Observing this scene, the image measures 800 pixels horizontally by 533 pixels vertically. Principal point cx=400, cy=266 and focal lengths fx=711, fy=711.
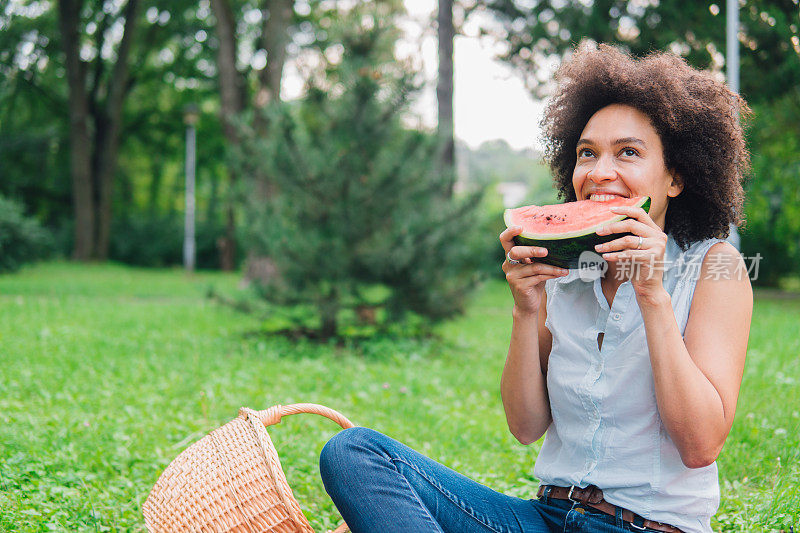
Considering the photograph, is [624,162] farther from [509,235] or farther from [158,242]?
[158,242]

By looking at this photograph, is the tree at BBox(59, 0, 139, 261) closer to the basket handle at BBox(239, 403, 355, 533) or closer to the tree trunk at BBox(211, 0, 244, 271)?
the tree trunk at BBox(211, 0, 244, 271)

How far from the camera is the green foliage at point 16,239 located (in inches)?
487

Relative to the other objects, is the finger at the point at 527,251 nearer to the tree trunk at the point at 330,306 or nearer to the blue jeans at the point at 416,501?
the blue jeans at the point at 416,501

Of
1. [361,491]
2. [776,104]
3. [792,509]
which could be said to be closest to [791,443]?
[792,509]

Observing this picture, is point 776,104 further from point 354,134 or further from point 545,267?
point 545,267

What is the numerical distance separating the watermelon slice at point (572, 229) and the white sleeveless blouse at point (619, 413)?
0.52 ft

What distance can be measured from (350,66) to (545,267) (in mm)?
5537

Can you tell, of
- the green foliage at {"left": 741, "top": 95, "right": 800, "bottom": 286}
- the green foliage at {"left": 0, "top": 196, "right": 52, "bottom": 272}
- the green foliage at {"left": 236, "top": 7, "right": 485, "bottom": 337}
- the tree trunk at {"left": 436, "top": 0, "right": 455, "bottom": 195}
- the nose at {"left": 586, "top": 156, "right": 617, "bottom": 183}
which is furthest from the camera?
the green foliage at {"left": 741, "top": 95, "right": 800, "bottom": 286}

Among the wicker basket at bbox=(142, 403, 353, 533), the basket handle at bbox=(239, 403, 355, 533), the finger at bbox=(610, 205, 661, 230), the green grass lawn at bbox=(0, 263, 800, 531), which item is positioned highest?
the finger at bbox=(610, 205, 661, 230)

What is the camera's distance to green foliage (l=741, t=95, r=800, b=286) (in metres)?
13.5

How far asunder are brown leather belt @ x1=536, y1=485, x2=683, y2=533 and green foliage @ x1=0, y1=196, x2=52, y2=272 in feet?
40.4

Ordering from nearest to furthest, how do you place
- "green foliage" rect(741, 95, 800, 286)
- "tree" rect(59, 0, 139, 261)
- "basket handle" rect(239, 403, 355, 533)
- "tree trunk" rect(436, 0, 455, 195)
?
"basket handle" rect(239, 403, 355, 533) → "tree trunk" rect(436, 0, 455, 195) → "green foliage" rect(741, 95, 800, 286) → "tree" rect(59, 0, 139, 261)

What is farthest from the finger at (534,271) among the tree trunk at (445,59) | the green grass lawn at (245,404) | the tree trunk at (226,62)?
the tree trunk at (226,62)

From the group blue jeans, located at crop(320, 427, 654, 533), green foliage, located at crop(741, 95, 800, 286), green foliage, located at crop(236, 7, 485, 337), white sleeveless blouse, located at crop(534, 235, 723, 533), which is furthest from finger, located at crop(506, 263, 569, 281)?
green foliage, located at crop(741, 95, 800, 286)
